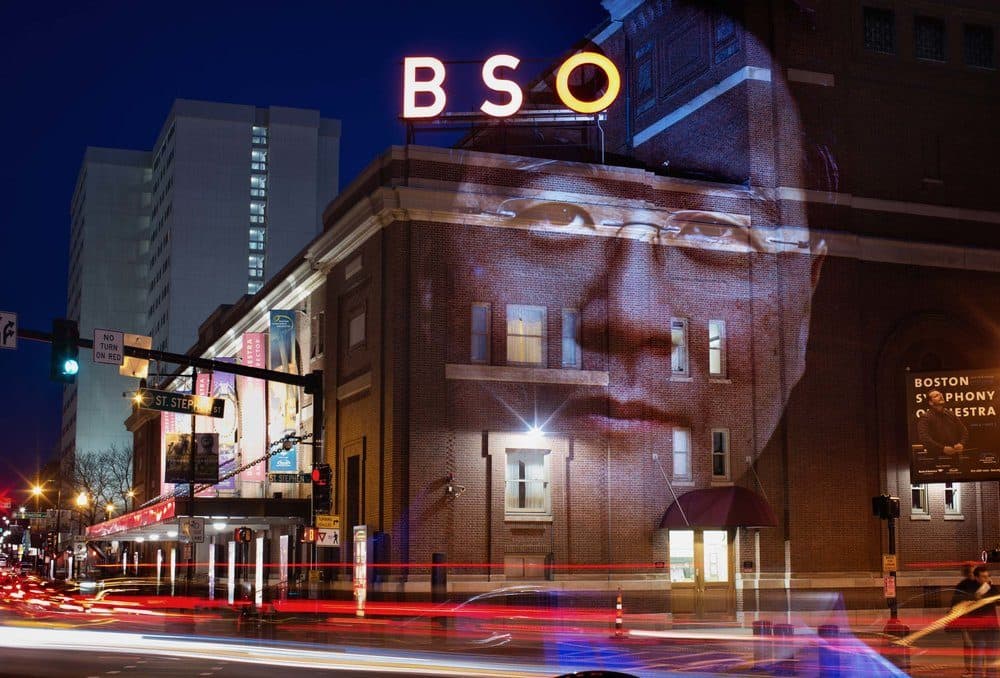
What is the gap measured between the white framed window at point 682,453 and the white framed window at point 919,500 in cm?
873

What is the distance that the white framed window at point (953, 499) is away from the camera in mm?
46562

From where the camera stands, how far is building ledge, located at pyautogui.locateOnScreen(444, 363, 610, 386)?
4153cm

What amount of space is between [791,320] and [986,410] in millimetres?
7525

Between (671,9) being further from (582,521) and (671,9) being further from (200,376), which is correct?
(200,376)

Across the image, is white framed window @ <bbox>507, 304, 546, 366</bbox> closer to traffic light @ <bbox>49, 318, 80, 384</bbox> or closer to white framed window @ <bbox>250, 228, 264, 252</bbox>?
traffic light @ <bbox>49, 318, 80, 384</bbox>

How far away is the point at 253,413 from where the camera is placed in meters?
56.3

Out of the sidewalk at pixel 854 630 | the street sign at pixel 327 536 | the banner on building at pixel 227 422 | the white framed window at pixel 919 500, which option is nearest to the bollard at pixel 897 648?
the sidewalk at pixel 854 630

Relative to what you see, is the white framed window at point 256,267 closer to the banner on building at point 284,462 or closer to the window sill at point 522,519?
the banner on building at point 284,462

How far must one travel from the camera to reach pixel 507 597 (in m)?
33.8

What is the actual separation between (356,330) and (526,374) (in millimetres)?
7411

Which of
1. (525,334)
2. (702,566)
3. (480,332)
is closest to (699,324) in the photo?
(525,334)

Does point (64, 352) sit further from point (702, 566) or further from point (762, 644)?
point (702, 566)

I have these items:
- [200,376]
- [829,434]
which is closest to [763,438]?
[829,434]

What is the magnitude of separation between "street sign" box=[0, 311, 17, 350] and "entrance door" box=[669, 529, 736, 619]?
2233cm
